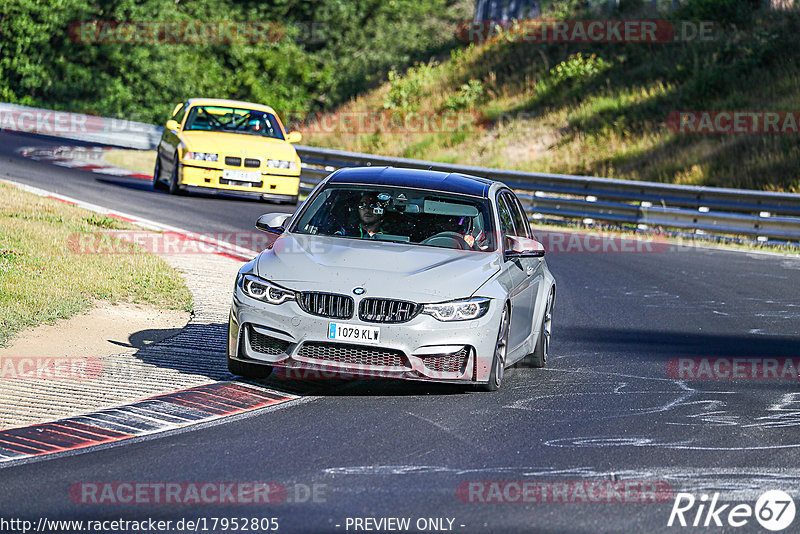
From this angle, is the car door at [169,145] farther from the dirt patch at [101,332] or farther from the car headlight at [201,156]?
the dirt patch at [101,332]

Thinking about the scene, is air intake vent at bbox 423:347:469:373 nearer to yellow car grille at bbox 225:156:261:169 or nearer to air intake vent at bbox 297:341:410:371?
air intake vent at bbox 297:341:410:371

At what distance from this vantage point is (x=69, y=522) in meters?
5.55

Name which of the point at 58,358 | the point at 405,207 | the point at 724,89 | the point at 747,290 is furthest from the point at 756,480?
the point at 724,89

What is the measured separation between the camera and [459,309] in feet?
27.9

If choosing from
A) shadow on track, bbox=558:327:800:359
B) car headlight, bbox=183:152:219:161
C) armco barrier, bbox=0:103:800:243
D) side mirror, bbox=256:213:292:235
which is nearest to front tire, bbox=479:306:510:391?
side mirror, bbox=256:213:292:235

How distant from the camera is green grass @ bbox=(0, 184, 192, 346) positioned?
11.1 meters

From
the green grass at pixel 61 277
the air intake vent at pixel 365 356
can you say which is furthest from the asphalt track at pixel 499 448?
the green grass at pixel 61 277

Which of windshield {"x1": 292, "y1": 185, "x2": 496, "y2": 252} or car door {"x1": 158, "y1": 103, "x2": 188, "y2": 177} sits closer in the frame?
windshield {"x1": 292, "y1": 185, "x2": 496, "y2": 252}

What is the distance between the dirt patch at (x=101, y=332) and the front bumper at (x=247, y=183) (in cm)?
945

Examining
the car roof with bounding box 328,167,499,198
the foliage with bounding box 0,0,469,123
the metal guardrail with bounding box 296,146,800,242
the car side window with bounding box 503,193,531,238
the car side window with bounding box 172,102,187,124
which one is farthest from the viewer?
the foliage with bounding box 0,0,469,123

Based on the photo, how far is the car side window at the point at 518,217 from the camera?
1057cm

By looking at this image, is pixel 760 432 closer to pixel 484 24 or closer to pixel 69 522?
pixel 69 522

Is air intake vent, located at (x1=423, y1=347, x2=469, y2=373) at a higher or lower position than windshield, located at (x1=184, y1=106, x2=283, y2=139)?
lower

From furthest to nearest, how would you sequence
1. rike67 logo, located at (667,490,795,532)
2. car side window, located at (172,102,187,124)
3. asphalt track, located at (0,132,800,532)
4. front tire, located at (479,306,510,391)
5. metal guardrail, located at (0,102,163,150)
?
metal guardrail, located at (0,102,163,150) → car side window, located at (172,102,187,124) → front tire, located at (479,306,510,391) → asphalt track, located at (0,132,800,532) → rike67 logo, located at (667,490,795,532)
